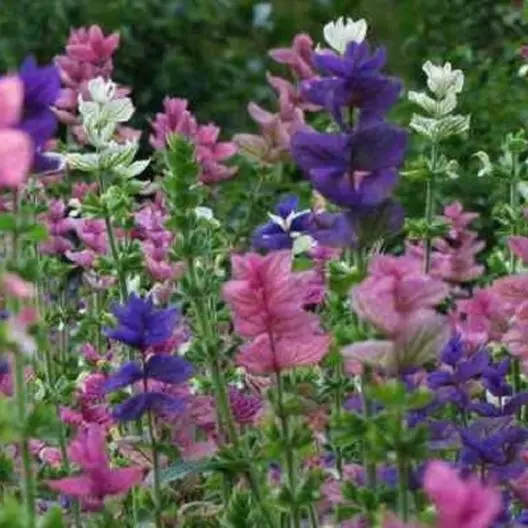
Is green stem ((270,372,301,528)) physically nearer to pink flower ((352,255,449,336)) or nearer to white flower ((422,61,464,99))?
pink flower ((352,255,449,336))

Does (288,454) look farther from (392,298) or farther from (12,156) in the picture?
(12,156)

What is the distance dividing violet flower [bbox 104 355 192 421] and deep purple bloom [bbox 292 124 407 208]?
306 millimetres

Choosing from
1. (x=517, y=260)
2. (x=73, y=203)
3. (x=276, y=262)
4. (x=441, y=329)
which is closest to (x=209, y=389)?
(x=73, y=203)

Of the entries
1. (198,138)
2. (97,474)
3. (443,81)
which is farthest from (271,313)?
(198,138)

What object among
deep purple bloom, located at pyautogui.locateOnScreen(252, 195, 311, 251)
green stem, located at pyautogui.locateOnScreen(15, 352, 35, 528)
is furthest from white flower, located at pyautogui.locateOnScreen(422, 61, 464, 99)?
green stem, located at pyautogui.locateOnScreen(15, 352, 35, 528)

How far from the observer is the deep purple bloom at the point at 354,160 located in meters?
1.34

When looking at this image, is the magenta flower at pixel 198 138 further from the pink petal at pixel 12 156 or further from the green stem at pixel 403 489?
the pink petal at pixel 12 156

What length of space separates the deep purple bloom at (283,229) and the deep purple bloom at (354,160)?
45cm

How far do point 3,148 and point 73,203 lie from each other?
43.8 inches

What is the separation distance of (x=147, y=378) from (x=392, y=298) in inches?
18.3

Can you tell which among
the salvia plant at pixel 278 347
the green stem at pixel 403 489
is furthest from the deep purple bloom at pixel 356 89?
the green stem at pixel 403 489

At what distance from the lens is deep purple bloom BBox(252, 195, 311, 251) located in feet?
5.96

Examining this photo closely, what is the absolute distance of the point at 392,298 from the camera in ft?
3.91

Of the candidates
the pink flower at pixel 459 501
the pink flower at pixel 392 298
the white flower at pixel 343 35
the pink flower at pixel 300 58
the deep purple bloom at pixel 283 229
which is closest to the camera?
the pink flower at pixel 459 501
